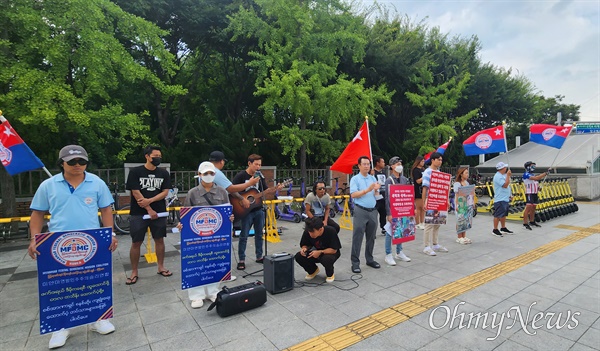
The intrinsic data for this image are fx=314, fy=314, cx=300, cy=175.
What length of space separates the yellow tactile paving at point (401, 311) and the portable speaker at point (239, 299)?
37.2 inches

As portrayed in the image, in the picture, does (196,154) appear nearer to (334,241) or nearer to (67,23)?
(67,23)

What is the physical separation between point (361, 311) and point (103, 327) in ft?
9.66

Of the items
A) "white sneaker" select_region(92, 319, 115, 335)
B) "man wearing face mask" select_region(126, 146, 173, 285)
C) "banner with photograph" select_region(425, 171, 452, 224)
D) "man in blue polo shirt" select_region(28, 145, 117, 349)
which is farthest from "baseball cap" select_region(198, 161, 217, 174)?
"banner with photograph" select_region(425, 171, 452, 224)

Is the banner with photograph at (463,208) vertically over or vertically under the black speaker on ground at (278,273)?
over

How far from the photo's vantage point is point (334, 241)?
4.89 metres

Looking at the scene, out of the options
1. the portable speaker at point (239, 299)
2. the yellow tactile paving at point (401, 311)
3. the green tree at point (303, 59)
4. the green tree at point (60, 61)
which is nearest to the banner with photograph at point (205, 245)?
the portable speaker at point (239, 299)

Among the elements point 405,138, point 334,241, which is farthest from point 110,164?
point 405,138

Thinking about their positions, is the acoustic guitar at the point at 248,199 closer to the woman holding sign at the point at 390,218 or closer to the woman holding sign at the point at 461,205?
the woman holding sign at the point at 390,218

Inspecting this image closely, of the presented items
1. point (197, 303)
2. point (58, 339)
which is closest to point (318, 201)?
point (197, 303)

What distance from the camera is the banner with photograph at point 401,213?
18.6 feet

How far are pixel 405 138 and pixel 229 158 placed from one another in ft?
42.5

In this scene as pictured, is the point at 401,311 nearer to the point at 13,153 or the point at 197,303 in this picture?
the point at 197,303

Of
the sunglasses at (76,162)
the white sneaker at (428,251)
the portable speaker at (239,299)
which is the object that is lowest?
the white sneaker at (428,251)

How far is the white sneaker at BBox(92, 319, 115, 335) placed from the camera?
3395 millimetres
